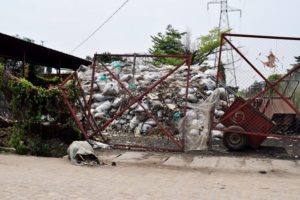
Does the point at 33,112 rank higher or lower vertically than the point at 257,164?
higher

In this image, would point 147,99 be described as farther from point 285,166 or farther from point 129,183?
point 129,183

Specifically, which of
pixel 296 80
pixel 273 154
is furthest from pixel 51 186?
pixel 296 80

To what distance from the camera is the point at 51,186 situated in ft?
16.4

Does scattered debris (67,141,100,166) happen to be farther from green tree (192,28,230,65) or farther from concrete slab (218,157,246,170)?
green tree (192,28,230,65)

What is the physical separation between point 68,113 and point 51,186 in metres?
4.06

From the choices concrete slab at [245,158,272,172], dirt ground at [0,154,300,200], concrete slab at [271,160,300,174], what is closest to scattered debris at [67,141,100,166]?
dirt ground at [0,154,300,200]

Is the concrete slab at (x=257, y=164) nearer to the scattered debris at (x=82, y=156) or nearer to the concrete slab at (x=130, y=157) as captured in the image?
the concrete slab at (x=130, y=157)

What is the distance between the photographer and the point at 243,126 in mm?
8398

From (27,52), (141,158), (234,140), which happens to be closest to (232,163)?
(234,140)

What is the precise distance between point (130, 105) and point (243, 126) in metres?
2.33

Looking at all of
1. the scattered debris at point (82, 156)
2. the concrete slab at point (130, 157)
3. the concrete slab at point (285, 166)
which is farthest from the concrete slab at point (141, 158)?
the concrete slab at point (285, 166)

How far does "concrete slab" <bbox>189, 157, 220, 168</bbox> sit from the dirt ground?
0.33 meters

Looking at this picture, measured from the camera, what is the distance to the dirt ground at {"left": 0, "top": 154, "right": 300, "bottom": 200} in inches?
187

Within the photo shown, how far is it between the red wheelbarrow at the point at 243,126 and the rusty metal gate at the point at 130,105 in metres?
0.98
